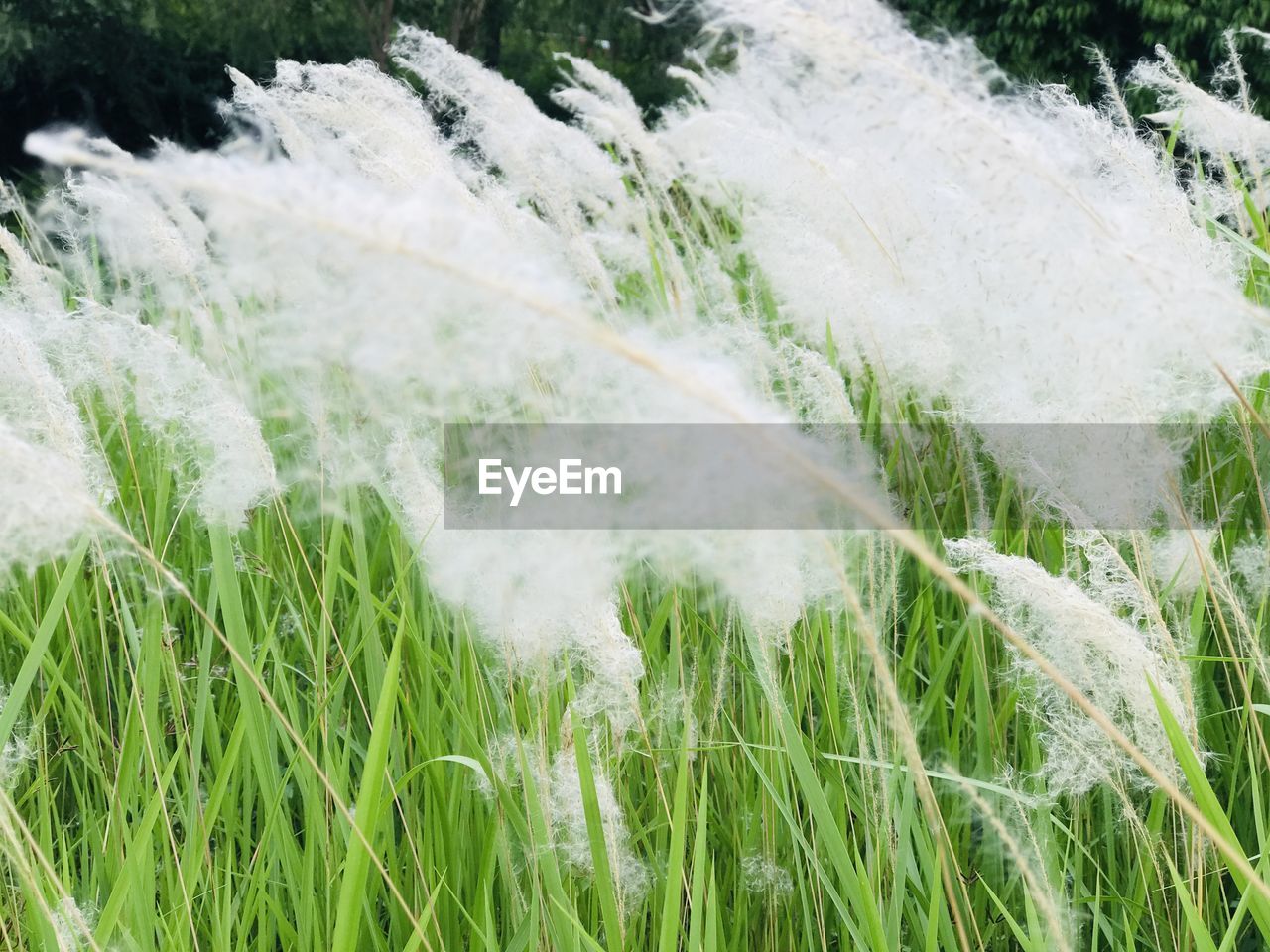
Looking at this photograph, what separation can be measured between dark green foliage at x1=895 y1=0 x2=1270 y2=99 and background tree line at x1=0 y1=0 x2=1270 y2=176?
0.02m

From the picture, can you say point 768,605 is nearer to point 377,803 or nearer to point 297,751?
point 377,803

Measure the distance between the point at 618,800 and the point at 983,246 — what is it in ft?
2.36

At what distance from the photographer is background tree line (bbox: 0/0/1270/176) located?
985 cm

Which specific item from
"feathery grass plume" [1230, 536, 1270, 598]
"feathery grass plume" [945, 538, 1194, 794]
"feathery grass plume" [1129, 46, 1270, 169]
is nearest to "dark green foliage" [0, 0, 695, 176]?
"feathery grass plume" [1129, 46, 1270, 169]

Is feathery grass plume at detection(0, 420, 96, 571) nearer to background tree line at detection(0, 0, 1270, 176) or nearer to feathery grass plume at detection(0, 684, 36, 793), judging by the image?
feathery grass plume at detection(0, 684, 36, 793)

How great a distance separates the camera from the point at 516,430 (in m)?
1.65

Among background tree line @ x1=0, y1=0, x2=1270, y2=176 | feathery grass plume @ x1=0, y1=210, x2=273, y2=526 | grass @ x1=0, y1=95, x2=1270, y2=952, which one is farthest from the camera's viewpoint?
background tree line @ x1=0, y1=0, x2=1270, y2=176

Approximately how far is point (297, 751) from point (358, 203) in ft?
2.82

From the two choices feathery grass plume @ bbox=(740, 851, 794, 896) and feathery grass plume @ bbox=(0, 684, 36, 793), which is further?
feathery grass plume @ bbox=(0, 684, 36, 793)

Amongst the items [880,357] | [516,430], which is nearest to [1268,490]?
[880,357]

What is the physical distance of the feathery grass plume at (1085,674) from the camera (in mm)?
862

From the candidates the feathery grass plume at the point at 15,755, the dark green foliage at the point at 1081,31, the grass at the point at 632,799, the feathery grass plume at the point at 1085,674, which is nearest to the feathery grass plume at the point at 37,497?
the grass at the point at 632,799

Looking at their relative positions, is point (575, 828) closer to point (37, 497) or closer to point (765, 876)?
point (765, 876)

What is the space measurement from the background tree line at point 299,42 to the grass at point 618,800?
366 inches
